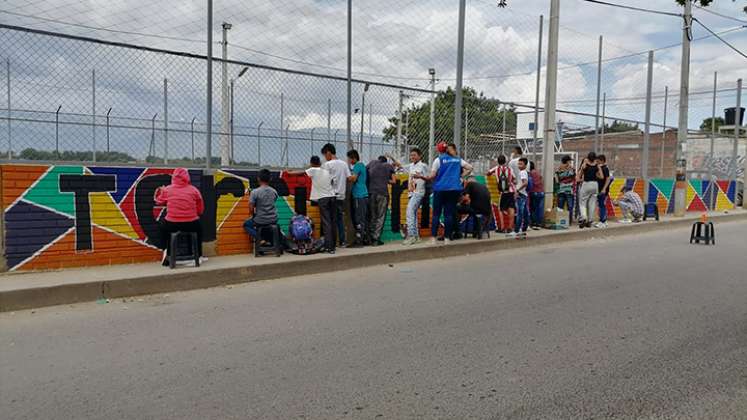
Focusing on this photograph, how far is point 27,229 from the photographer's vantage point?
6816 millimetres

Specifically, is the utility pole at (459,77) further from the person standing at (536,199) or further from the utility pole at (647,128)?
the utility pole at (647,128)

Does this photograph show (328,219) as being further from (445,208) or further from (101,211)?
(101,211)

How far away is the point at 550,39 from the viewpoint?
41.8ft

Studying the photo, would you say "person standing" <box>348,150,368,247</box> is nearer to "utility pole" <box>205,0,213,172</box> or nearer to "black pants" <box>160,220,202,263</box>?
"utility pole" <box>205,0,213,172</box>

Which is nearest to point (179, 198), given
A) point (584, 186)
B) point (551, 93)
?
point (551, 93)

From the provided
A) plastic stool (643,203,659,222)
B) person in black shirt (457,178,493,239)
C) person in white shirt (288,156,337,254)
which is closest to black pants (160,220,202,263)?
person in white shirt (288,156,337,254)

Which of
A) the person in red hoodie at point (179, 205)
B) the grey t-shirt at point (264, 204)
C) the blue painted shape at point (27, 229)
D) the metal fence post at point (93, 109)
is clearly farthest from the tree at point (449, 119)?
the blue painted shape at point (27, 229)

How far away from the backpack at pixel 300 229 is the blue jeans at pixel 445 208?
263cm

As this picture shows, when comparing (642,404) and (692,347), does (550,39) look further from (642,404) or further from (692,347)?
(642,404)

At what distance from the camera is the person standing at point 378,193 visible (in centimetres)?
941

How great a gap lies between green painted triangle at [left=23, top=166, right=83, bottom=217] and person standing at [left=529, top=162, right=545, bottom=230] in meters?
9.25

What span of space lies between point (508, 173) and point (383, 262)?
3.72 m

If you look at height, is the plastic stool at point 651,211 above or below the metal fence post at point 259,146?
below

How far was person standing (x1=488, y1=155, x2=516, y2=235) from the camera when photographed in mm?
11180
